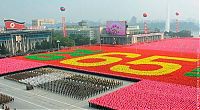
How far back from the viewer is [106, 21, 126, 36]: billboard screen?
89.8 metres

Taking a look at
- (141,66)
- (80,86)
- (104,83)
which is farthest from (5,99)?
(141,66)

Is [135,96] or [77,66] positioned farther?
[77,66]

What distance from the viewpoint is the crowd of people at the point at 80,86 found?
34.9 meters

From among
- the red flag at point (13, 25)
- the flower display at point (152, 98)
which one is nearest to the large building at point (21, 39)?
the red flag at point (13, 25)

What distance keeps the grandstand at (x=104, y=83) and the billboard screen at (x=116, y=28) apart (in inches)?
1286

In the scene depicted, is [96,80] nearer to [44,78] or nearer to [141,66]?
[44,78]

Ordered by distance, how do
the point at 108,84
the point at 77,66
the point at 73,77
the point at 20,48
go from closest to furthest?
the point at 108,84, the point at 73,77, the point at 77,66, the point at 20,48

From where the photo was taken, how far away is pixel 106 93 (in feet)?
114

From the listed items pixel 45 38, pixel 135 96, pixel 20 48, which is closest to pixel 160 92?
pixel 135 96

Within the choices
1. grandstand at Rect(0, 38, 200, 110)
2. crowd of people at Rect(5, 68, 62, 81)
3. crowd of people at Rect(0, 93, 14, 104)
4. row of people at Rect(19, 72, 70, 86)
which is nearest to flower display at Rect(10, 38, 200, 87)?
grandstand at Rect(0, 38, 200, 110)

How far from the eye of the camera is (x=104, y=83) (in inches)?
1538

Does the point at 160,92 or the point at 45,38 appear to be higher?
the point at 45,38

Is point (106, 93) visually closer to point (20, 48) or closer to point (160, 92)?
point (160, 92)

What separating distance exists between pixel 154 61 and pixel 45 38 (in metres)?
57.5
